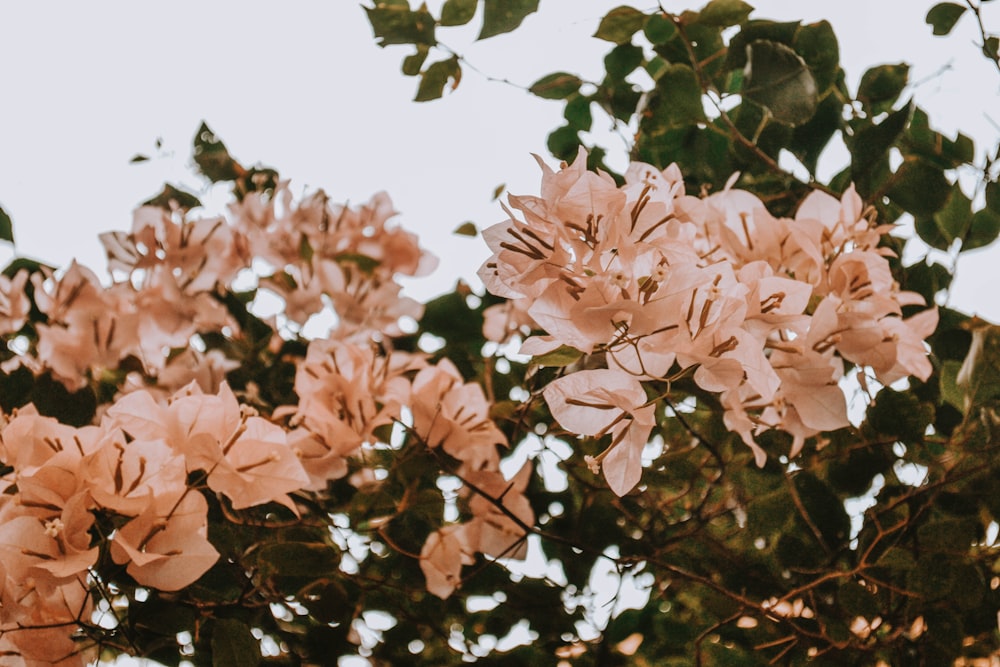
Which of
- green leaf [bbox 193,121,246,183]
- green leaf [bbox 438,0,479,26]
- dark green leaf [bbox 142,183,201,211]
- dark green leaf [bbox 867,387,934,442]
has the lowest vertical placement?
dark green leaf [bbox 867,387,934,442]

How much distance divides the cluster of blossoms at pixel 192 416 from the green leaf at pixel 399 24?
218 millimetres

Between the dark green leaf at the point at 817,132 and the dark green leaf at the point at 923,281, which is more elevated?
the dark green leaf at the point at 817,132

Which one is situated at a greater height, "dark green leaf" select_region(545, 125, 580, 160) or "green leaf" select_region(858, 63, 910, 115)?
"dark green leaf" select_region(545, 125, 580, 160)

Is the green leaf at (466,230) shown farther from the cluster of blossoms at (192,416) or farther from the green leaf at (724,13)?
the green leaf at (724,13)

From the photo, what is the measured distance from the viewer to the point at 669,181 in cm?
46

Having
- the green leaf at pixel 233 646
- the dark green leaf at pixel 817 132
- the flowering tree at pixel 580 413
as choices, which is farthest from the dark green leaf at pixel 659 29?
the green leaf at pixel 233 646

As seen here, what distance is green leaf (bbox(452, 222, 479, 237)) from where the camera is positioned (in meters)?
0.86

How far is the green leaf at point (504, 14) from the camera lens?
1.96 feet

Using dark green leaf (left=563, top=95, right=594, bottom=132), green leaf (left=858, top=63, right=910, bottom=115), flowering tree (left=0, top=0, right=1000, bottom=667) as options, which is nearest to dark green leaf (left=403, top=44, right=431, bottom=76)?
flowering tree (left=0, top=0, right=1000, bottom=667)

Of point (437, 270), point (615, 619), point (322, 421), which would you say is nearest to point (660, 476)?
point (615, 619)

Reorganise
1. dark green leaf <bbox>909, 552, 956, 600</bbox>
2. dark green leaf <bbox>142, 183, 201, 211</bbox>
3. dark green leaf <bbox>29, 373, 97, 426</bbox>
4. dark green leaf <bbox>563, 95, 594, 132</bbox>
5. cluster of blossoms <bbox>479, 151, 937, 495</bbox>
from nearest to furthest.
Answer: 1. cluster of blossoms <bbox>479, 151, 937, 495</bbox>
2. dark green leaf <bbox>909, 552, 956, 600</bbox>
3. dark green leaf <bbox>29, 373, 97, 426</bbox>
4. dark green leaf <bbox>563, 95, 594, 132</bbox>
5. dark green leaf <bbox>142, 183, 201, 211</bbox>

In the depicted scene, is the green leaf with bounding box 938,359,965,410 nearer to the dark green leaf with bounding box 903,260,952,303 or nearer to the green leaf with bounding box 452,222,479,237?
the dark green leaf with bounding box 903,260,952,303

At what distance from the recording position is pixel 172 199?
0.85 metres

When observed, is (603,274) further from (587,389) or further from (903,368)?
(903,368)
